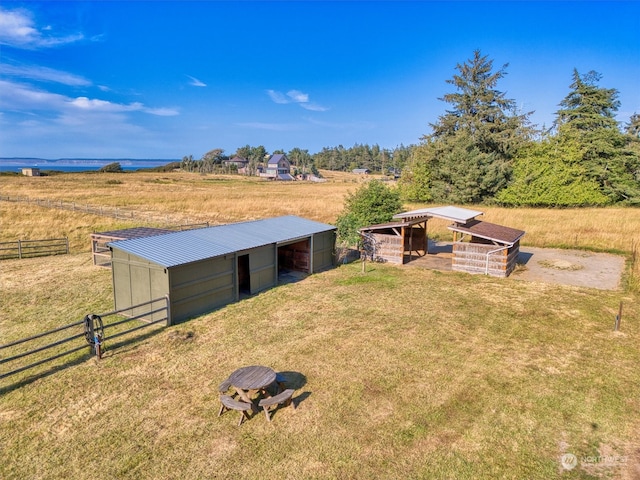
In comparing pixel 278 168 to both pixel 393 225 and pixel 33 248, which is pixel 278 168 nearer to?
pixel 33 248

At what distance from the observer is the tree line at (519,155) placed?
4184cm

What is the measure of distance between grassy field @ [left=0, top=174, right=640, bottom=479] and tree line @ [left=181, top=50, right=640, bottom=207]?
30249mm

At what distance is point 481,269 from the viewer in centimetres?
1802

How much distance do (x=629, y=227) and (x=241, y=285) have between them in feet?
92.5

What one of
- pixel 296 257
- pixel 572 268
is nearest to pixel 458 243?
pixel 572 268

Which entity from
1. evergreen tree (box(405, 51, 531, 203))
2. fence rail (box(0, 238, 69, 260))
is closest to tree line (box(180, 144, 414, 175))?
evergreen tree (box(405, 51, 531, 203))

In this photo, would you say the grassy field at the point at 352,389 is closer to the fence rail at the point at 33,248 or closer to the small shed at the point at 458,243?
the small shed at the point at 458,243

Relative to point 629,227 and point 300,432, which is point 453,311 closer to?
point 300,432

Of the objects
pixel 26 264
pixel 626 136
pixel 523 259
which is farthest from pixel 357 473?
pixel 626 136

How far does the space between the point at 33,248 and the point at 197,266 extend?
50.9ft

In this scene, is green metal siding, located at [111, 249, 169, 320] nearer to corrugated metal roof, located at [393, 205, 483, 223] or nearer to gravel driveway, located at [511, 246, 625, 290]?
corrugated metal roof, located at [393, 205, 483, 223]

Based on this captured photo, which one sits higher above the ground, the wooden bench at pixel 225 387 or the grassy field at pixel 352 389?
the wooden bench at pixel 225 387

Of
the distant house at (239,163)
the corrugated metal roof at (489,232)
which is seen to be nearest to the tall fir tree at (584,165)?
the corrugated metal roof at (489,232)

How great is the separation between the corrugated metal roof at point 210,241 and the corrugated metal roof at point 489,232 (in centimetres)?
629
